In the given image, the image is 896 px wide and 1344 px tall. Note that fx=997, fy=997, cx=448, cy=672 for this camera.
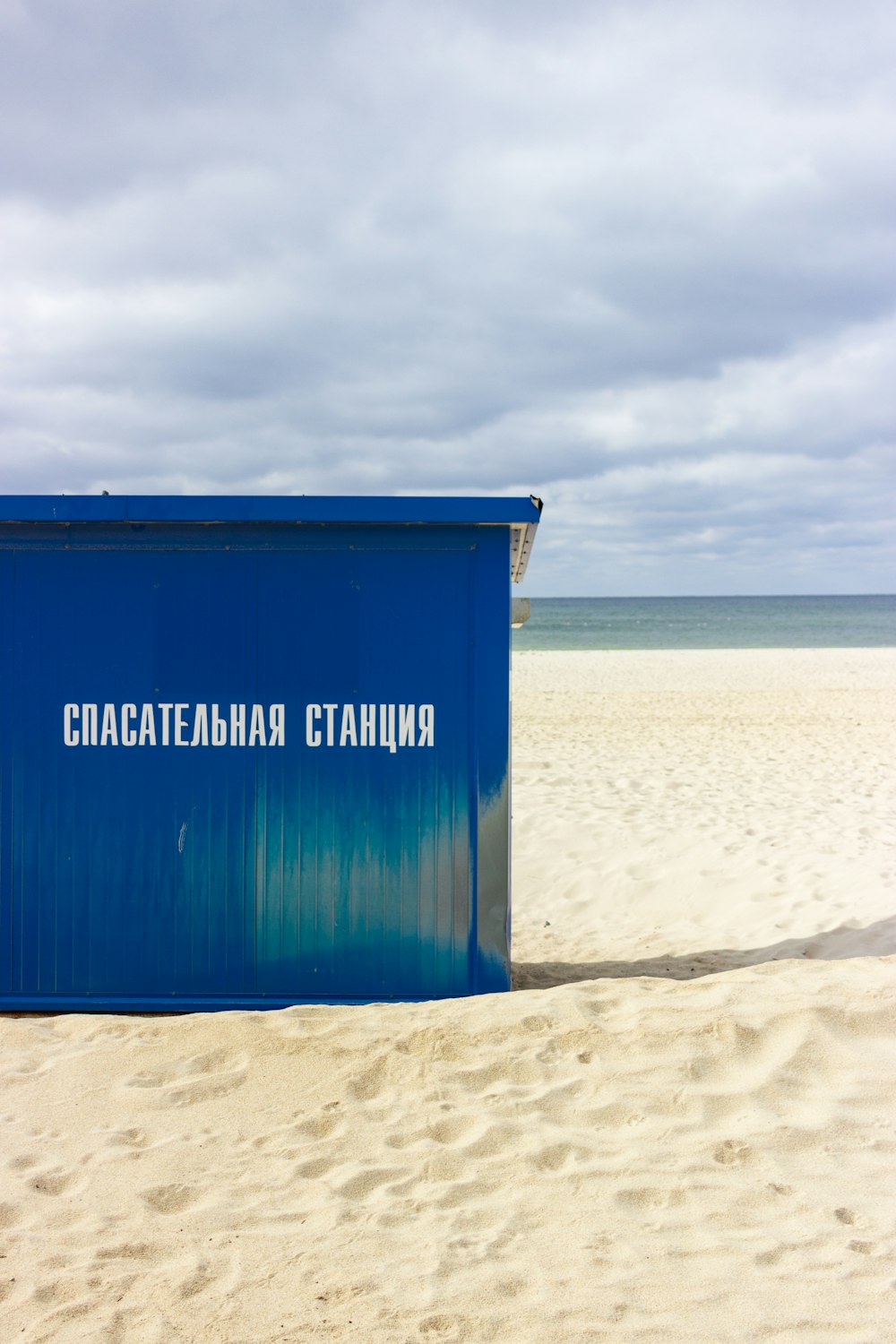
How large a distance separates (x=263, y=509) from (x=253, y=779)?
1.34m

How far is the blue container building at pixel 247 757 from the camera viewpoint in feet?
16.3

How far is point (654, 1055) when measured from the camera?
13.4 ft

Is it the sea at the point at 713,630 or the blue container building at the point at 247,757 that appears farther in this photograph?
the sea at the point at 713,630

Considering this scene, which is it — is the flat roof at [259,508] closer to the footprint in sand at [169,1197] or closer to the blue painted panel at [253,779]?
the blue painted panel at [253,779]

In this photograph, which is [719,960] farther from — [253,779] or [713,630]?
[713,630]

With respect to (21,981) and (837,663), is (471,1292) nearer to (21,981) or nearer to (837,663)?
(21,981)

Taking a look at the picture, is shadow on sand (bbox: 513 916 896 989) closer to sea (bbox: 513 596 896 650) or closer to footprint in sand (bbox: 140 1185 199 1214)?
footprint in sand (bbox: 140 1185 199 1214)

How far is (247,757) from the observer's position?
499 centimetres

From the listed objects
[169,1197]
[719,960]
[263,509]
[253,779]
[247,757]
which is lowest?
[719,960]

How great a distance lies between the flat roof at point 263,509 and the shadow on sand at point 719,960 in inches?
106

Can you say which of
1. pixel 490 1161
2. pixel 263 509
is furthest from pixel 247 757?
pixel 490 1161

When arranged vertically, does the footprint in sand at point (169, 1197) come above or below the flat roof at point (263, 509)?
below

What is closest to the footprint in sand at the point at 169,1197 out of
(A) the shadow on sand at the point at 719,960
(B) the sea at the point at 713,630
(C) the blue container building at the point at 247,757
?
(C) the blue container building at the point at 247,757

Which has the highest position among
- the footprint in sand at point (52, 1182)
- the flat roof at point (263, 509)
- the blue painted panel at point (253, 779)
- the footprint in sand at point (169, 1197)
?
the flat roof at point (263, 509)
